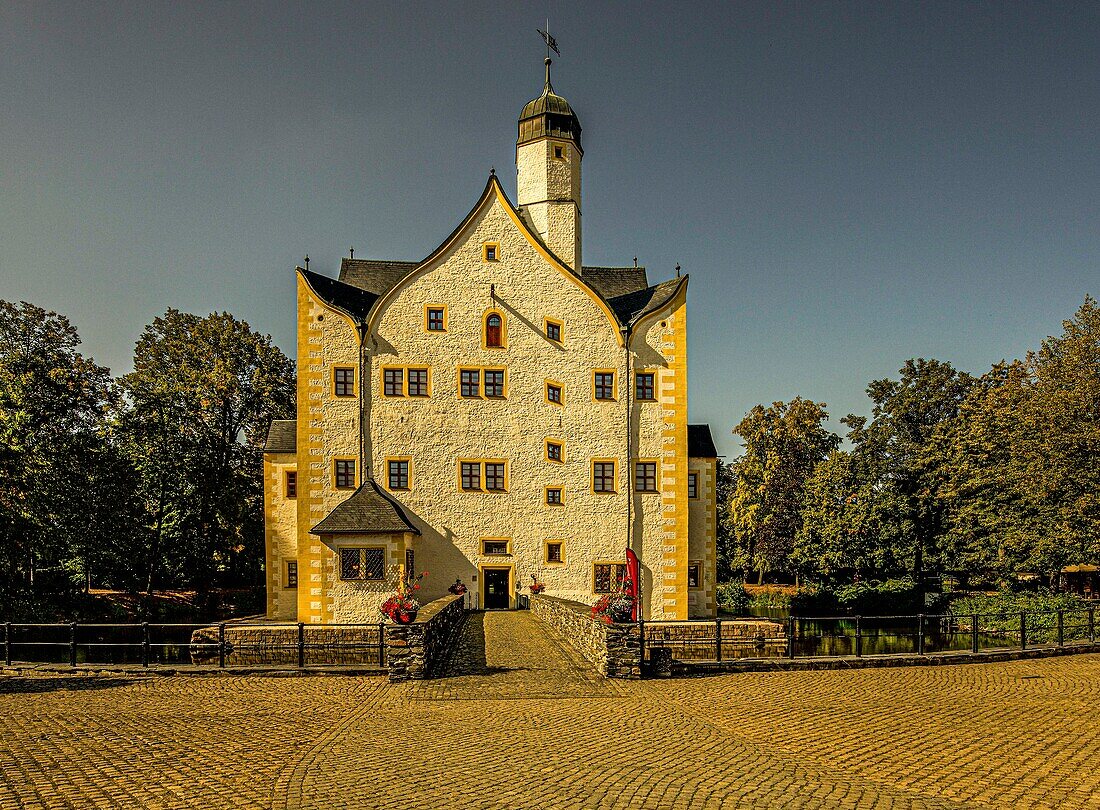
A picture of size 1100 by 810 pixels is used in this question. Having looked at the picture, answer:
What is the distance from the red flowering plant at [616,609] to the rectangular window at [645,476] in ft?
49.0

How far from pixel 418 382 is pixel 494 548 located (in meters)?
6.59

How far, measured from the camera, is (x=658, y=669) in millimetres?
16812

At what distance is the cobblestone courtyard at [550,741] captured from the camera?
8742 millimetres

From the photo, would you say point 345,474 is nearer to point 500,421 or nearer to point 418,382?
point 418,382

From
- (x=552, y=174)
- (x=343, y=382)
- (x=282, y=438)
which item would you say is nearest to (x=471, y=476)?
(x=343, y=382)

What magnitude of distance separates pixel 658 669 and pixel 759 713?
383 cm

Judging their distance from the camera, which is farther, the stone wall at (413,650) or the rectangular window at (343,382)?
the rectangular window at (343,382)

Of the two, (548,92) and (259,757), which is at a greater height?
(548,92)

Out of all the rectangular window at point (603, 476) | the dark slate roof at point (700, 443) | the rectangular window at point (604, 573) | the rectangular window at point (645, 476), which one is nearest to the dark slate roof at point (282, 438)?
the rectangular window at point (603, 476)

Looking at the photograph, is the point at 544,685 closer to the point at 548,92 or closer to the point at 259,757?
the point at 259,757

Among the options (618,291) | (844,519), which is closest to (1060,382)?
(844,519)

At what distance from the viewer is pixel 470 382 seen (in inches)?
1272

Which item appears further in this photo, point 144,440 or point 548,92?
point 144,440

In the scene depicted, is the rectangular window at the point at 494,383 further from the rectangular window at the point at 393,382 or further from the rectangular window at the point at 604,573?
the rectangular window at the point at 604,573
